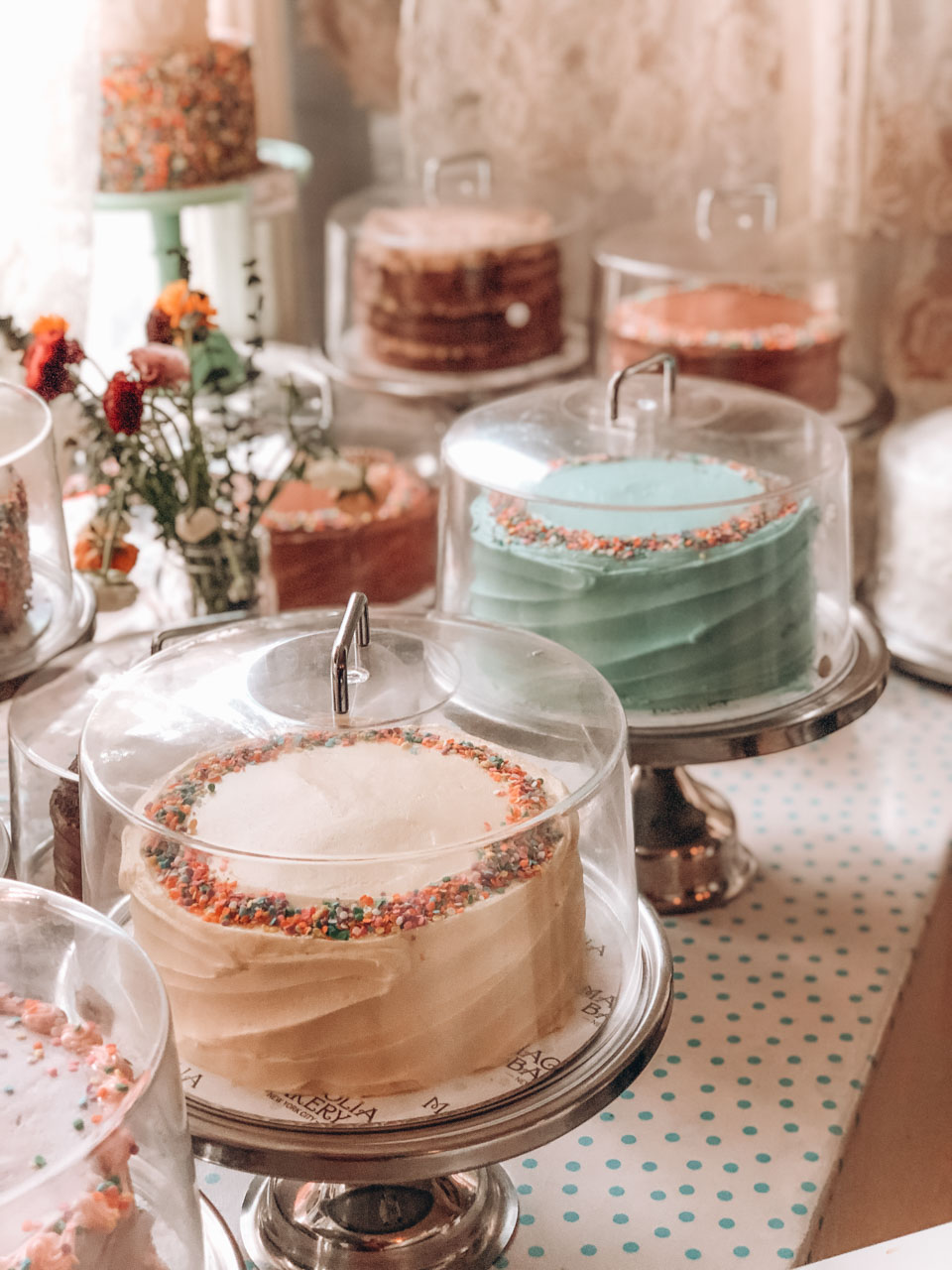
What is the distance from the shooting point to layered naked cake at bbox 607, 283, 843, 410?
204 cm

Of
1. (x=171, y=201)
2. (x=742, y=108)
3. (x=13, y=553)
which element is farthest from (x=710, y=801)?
(x=742, y=108)

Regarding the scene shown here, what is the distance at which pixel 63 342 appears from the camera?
48.8 inches

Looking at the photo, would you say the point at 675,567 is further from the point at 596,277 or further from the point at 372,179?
the point at 372,179

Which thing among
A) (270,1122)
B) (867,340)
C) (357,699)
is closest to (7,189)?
(357,699)

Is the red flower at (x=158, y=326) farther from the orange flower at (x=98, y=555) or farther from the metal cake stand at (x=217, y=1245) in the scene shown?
the metal cake stand at (x=217, y=1245)

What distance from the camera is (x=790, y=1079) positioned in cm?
Result: 131

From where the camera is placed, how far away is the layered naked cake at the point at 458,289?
2.10 meters

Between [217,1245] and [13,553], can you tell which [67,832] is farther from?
[217,1245]

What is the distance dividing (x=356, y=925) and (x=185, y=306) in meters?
0.73

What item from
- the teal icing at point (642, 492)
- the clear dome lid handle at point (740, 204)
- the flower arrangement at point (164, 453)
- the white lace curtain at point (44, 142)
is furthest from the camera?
the clear dome lid handle at point (740, 204)

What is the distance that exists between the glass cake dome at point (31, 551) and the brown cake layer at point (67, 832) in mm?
101

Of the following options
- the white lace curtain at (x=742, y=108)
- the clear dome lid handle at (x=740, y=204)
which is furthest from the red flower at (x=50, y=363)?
the white lace curtain at (x=742, y=108)

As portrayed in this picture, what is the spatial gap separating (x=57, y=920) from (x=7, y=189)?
1.01 m

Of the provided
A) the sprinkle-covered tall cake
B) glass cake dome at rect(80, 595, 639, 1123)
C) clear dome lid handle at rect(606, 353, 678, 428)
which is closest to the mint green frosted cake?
clear dome lid handle at rect(606, 353, 678, 428)
